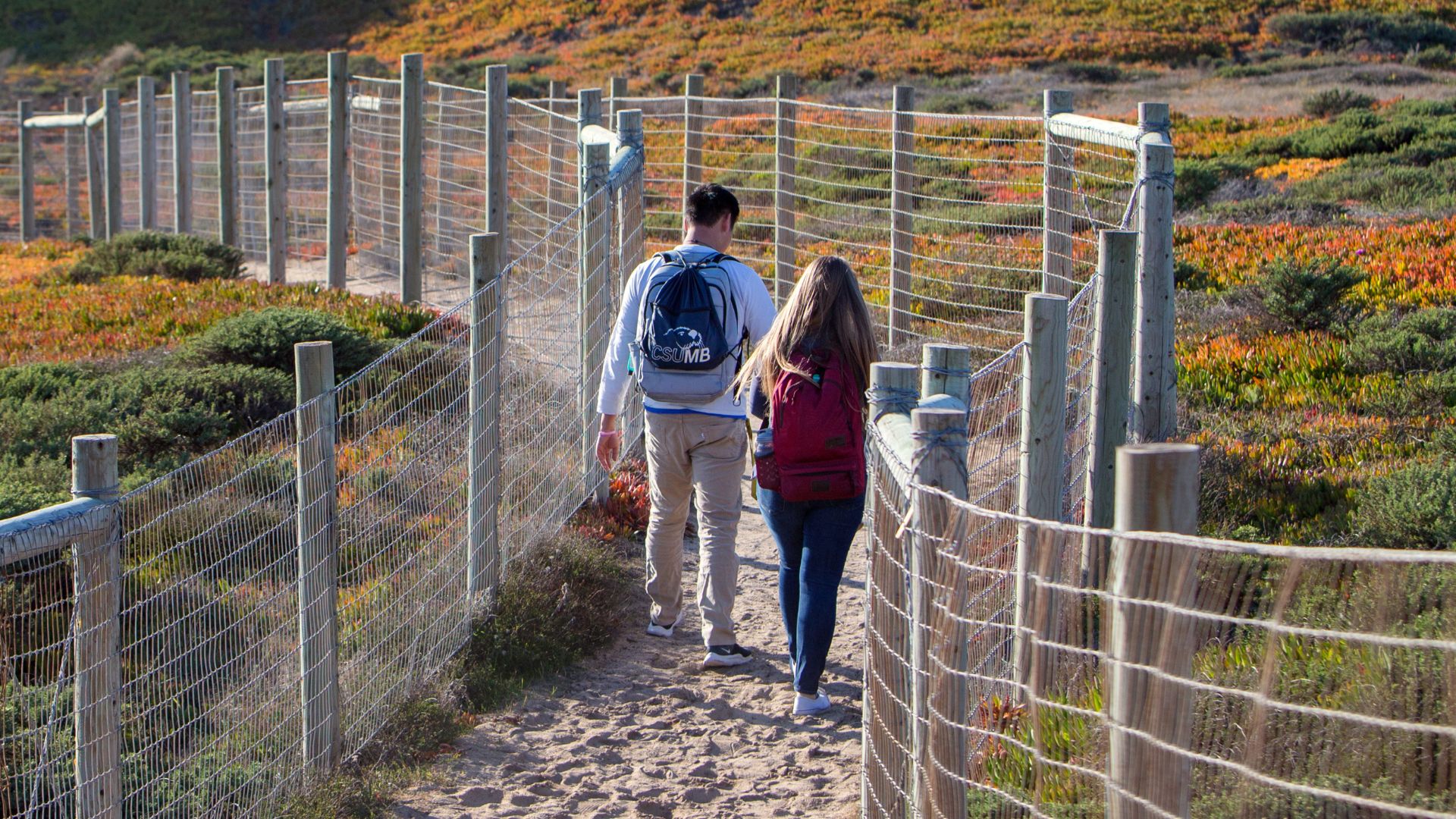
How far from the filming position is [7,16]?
51.3 meters

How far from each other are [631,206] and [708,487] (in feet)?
8.72

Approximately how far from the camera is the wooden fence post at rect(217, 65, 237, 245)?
15.4 meters

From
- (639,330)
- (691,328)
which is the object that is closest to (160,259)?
(639,330)

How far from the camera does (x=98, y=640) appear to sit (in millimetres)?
3613

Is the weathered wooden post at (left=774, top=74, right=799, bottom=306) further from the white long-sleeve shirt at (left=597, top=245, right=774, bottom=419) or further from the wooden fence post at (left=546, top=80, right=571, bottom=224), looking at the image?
the white long-sleeve shirt at (left=597, top=245, right=774, bottom=419)

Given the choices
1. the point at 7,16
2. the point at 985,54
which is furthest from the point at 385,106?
the point at 7,16

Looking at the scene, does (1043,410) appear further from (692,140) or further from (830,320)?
(692,140)

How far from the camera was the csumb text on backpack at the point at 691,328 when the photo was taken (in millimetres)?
5516

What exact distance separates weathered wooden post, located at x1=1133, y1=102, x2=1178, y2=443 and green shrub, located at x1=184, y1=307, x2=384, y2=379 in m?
5.64

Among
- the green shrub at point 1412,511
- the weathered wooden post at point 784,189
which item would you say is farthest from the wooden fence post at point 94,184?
the green shrub at point 1412,511

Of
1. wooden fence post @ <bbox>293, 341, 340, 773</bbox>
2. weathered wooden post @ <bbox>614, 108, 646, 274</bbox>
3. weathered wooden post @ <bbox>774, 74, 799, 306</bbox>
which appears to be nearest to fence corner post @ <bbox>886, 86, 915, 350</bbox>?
weathered wooden post @ <bbox>774, 74, 799, 306</bbox>

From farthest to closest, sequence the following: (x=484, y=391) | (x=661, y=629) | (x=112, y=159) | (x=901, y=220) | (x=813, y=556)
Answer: (x=112, y=159) → (x=901, y=220) → (x=661, y=629) → (x=484, y=391) → (x=813, y=556)

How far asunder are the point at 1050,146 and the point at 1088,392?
2.42 meters

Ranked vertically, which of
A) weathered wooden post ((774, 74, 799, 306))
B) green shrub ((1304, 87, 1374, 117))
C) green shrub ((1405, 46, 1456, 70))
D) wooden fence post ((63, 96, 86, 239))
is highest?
green shrub ((1405, 46, 1456, 70))
